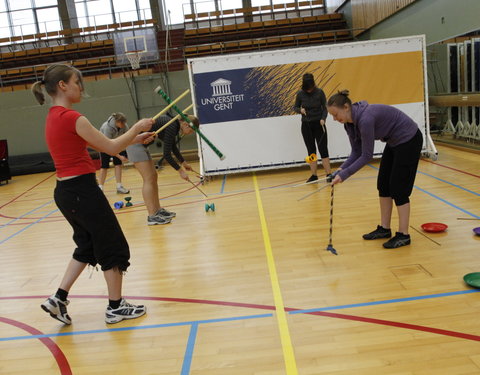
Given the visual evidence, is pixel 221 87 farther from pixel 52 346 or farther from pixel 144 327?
pixel 52 346

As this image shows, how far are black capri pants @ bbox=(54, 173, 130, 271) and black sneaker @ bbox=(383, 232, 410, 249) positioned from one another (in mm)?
2309

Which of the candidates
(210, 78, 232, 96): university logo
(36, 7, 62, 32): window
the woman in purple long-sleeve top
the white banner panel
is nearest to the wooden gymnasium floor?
the woman in purple long-sleeve top

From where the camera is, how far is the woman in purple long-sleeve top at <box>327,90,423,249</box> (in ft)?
11.1

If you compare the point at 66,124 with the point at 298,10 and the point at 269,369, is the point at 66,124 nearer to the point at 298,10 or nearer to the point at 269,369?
the point at 269,369

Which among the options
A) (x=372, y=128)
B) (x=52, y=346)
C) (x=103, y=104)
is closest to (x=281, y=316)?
(x=52, y=346)

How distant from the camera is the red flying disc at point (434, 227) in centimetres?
403

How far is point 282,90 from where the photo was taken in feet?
25.8

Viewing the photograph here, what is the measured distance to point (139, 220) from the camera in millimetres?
5707

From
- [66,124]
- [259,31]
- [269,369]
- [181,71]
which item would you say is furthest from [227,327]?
[259,31]

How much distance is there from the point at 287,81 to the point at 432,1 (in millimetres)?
4479

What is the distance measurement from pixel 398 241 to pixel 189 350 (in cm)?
220

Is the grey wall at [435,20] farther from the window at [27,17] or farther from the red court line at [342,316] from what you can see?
the window at [27,17]

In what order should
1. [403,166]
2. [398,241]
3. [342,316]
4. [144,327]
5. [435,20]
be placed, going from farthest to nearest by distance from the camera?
1. [435,20]
2. [398,241]
3. [403,166]
4. [144,327]
5. [342,316]

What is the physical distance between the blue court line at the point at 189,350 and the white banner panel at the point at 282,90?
5.41 metres
